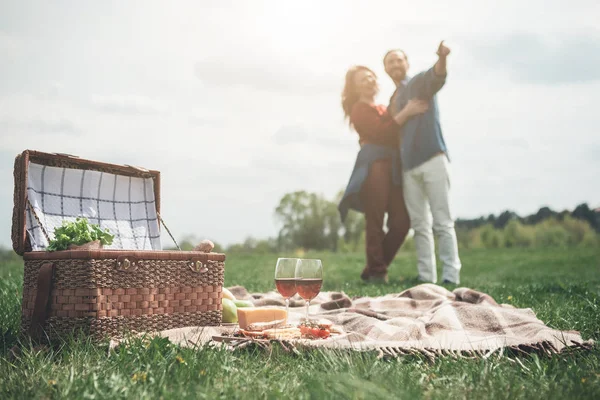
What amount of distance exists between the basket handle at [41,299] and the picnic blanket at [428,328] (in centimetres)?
60

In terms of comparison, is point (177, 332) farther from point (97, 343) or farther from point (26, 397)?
point (26, 397)

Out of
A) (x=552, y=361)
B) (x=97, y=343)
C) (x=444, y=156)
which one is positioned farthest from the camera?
(x=444, y=156)

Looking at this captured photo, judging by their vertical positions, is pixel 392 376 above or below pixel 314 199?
below

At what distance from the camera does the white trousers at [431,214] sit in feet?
22.5

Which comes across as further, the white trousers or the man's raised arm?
the white trousers

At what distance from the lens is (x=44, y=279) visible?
2.83 meters

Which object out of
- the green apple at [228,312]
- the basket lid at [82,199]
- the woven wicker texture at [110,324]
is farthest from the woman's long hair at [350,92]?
the woven wicker texture at [110,324]

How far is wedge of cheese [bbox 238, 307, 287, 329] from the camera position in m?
3.17

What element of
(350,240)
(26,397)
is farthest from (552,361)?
(350,240)

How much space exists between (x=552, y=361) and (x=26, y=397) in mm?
2079

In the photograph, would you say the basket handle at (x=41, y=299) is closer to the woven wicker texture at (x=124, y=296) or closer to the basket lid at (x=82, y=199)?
the woven wicker texture at (x=124, y=296)

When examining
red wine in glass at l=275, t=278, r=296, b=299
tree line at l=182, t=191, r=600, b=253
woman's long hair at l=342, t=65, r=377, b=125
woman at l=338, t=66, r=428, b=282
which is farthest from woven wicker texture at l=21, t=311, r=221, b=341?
tree line at l=182, t=191, r=600, b=253

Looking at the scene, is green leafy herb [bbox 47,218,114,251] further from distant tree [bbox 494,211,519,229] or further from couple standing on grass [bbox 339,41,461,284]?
distant tree [bbox 494,211,519,229]

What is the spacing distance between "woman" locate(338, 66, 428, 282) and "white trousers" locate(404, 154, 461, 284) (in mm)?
307
